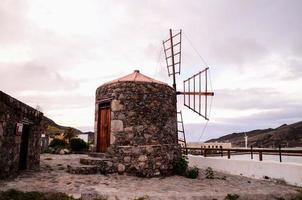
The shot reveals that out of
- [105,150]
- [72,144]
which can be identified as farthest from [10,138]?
[72,144]

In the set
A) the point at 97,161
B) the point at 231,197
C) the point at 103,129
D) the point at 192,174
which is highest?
the point at 103,129

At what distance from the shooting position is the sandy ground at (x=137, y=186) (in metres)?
7.56

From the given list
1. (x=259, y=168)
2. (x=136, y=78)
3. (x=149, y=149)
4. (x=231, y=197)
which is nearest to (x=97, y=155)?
(x=149, y=149)

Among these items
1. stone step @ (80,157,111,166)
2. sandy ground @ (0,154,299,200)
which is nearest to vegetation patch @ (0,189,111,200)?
sandy ground @ (0,154,299,200)

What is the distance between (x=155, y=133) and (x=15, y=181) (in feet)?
17.4

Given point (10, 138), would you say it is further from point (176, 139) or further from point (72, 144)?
point (72, 144)

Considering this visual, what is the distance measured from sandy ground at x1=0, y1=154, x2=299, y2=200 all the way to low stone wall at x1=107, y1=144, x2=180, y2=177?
41cm

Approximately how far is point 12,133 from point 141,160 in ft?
14.5

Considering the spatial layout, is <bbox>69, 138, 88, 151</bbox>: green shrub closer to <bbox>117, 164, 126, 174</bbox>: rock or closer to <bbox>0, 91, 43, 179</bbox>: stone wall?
<bbox>0, 91, 43, 179</bbox>: stone wall

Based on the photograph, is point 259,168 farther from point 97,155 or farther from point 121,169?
point 97,155

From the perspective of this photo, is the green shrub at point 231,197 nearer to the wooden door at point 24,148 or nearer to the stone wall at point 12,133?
the stone wall at point 12,133

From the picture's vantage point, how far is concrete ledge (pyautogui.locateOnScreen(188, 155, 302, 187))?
1031cm

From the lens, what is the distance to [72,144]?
2055cm

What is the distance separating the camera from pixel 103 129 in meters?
12.4
